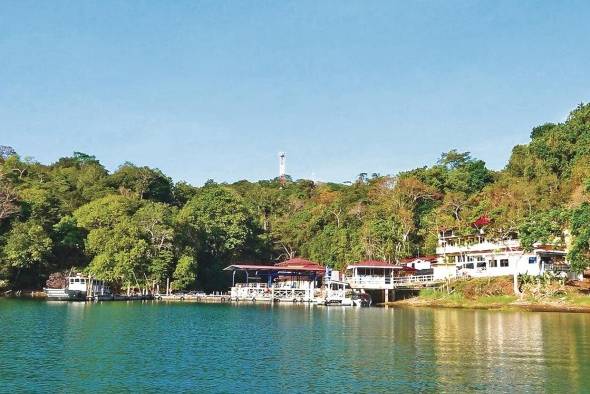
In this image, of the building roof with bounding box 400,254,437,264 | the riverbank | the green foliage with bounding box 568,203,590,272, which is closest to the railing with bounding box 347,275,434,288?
the riverbank

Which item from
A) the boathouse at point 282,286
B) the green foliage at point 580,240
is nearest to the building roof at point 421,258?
the boathouse at point 282,286

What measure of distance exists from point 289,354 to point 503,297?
1312 inches

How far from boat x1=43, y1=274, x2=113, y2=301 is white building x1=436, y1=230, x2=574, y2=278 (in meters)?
36.9

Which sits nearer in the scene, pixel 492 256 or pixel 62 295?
pixel 492 256

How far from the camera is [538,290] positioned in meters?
50.8

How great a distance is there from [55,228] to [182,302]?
17.4 m

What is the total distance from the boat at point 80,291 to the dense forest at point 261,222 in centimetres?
187

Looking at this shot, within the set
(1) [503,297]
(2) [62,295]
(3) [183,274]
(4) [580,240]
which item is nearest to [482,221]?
(1) [503,297]

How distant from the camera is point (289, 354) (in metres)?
25.8

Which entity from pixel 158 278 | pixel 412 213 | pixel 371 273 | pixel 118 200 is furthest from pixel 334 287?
pixel 118 200

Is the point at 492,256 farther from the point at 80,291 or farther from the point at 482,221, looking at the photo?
the point at 80,291

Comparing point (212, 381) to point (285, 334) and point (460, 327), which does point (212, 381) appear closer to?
point (285, 334)

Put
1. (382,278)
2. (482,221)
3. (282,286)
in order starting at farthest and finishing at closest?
(282,286) < (482,221) < (382,278)

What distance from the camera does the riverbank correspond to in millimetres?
48531
